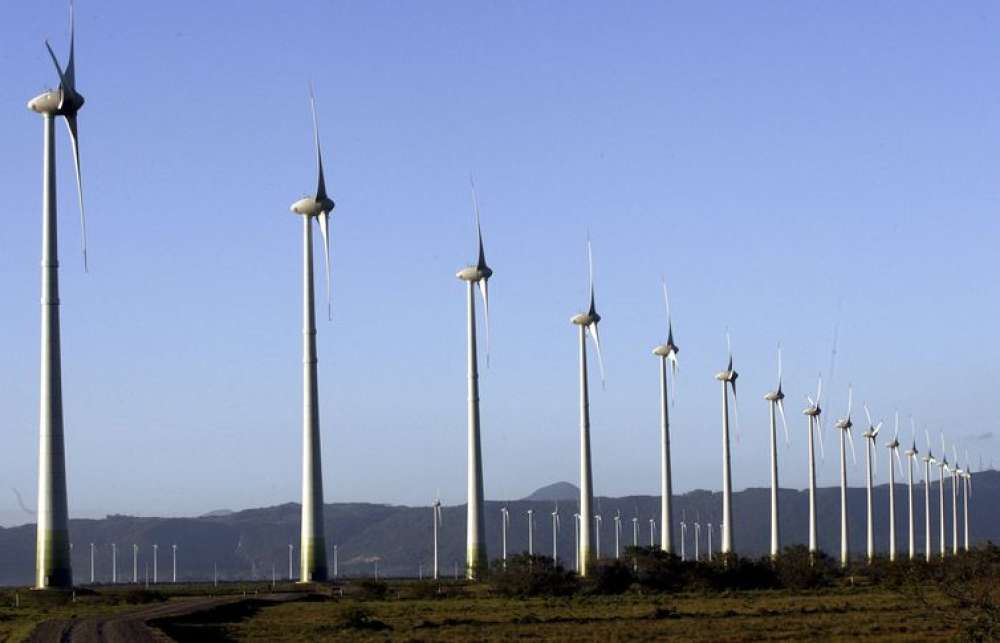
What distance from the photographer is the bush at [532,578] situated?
371 feet

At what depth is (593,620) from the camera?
271 feet

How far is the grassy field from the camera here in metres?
70.4

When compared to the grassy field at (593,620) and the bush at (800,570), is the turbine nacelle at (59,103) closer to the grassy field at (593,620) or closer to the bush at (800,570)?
the grassy field at (593,620)

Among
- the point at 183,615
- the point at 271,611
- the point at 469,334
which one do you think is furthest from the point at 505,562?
the point at 183,615

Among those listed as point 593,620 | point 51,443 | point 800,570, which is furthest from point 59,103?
point 800,570

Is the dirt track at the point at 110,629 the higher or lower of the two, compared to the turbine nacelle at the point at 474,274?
lower

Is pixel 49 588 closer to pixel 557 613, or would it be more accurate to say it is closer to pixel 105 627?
pixel 105 627

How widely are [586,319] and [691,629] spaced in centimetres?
6055

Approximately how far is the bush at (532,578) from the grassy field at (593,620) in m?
3.72

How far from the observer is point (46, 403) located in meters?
86.4

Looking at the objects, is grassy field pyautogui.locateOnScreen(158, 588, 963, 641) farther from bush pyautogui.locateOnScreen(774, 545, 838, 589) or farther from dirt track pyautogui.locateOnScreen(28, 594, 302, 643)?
bush pyautogui.locateOnScreen(774, 545, 838, 589)

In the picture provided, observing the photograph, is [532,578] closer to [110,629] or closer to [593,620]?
[593,620]

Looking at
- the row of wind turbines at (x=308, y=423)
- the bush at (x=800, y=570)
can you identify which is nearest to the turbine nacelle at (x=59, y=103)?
the row of wind turbines at (x=308, y=423)

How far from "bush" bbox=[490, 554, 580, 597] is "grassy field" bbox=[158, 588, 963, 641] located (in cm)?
372
